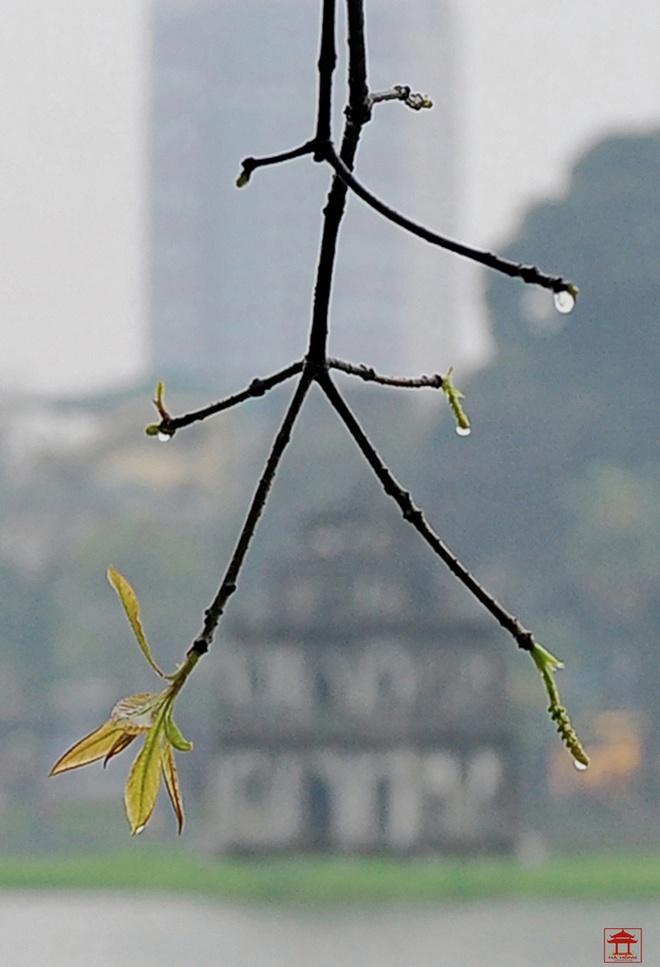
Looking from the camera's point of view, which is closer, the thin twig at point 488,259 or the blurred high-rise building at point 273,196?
the thin twig at point 488,259

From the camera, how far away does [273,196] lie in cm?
481

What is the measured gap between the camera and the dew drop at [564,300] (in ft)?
0.52

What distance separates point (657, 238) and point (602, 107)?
1.90 metres

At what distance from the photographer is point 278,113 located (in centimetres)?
485

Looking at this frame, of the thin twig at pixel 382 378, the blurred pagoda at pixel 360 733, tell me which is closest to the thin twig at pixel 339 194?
the thin twig at pixel 382 378

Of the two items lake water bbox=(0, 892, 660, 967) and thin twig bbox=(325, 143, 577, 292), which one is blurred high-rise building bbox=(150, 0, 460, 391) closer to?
lake water bbox=(0, 892, 660, 967)

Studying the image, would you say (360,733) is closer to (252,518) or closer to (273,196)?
(273,196)

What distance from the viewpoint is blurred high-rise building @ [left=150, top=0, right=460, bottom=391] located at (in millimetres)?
4527

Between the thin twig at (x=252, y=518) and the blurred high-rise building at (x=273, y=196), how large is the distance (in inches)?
165

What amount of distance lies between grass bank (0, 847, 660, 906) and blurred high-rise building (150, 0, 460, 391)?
146 centimetres

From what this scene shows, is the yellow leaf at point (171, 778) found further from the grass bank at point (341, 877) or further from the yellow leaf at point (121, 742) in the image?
the grass bank at point (341, 877)

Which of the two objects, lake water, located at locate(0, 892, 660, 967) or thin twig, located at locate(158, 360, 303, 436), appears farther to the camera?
lake water, located at locate(0, 892, 660, 967)

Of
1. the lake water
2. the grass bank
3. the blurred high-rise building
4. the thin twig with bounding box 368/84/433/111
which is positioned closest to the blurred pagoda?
the grass bank

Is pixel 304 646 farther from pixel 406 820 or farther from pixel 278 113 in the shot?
pixel 278 113
